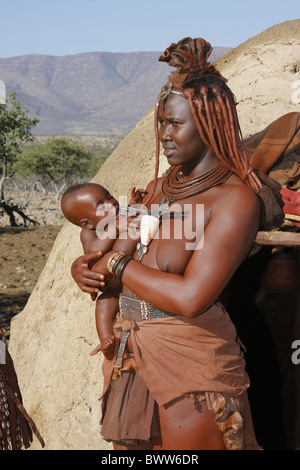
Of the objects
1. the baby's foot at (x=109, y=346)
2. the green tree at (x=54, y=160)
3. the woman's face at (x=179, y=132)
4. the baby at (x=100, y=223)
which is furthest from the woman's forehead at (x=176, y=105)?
the green tree at (x=54, y=160)

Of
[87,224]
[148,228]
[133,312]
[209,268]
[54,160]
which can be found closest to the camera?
[209,268]

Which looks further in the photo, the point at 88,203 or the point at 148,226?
the point at 88,203

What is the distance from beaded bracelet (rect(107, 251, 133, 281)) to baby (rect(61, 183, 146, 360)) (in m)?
0.21

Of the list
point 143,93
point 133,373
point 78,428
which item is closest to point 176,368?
point 133,373

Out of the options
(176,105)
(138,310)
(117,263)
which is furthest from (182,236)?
(176,105)

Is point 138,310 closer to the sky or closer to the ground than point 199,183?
closer to the ground

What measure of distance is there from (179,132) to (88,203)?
1.68 feet

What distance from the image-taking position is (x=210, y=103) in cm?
217

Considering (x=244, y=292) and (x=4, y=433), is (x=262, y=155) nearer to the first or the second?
(x=244, y=292)

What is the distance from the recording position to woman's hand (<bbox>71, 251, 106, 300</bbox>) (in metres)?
2.30

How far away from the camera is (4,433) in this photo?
8.55ft

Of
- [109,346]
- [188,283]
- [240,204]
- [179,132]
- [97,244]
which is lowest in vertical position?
[109,346]

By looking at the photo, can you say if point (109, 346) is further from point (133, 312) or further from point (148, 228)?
point (148, 228)

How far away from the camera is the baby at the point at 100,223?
241 centimetres
